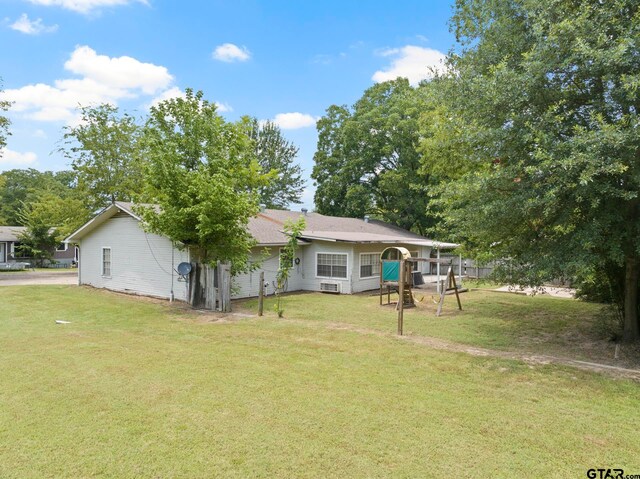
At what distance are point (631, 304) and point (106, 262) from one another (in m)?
19.1

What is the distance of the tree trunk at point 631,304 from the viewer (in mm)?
8539

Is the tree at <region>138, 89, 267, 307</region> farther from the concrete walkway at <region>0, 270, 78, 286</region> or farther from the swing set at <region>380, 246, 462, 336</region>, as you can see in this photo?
the concrete walkway at <region>0, 270, 78, 286</region>

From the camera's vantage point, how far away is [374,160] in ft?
104

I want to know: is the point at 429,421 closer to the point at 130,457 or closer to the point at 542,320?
the point at 130,457

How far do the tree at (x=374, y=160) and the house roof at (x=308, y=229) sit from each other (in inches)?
146

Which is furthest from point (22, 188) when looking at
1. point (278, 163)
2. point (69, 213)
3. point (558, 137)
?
point (558, 137)

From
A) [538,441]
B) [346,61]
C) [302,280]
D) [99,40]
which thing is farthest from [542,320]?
[99,40]

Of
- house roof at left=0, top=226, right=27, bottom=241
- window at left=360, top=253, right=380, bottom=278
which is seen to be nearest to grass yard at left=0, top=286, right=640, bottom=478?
window at left=360, top=253, right=380, bottom=278

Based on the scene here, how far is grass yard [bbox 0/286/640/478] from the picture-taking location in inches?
151

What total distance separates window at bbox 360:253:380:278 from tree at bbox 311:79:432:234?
1043 cm

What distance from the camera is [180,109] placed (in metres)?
13.9

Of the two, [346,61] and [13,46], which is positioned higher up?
[346,61]

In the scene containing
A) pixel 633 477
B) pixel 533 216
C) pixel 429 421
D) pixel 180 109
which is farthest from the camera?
pixel 180 109

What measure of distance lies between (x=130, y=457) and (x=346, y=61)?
58.6 ft
